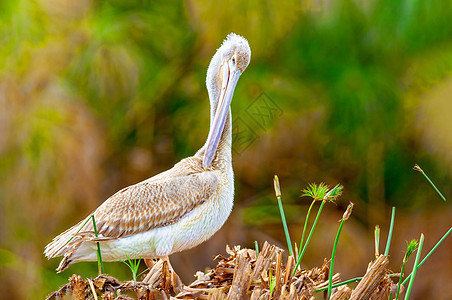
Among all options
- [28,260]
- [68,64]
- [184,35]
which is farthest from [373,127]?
[28,260]

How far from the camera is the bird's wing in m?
1.07

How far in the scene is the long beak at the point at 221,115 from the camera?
1.07 metres

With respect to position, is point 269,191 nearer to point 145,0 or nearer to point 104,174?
point 104,174

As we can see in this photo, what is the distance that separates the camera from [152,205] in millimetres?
1094

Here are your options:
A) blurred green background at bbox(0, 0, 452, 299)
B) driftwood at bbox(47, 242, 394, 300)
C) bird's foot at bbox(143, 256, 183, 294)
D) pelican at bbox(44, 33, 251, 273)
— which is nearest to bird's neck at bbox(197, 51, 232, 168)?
pelican at bbox(44, 33, 251, 273)

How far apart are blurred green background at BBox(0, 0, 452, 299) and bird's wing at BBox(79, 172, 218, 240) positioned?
2.30 ft

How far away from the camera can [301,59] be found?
1924mm

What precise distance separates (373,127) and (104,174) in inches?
32.7

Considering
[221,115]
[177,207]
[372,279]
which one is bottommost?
[372,279]

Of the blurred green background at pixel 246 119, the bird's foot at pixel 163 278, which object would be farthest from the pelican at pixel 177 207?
the blurred green background at pixel 246 119

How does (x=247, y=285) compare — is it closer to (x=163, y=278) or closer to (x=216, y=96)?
(x=163, y=278)

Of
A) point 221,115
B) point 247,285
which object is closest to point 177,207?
point 221,115

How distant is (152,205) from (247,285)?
1.49 feet

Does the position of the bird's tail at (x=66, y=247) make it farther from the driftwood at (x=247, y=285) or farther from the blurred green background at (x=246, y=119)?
the blurred green background at (x=246, y=119)
